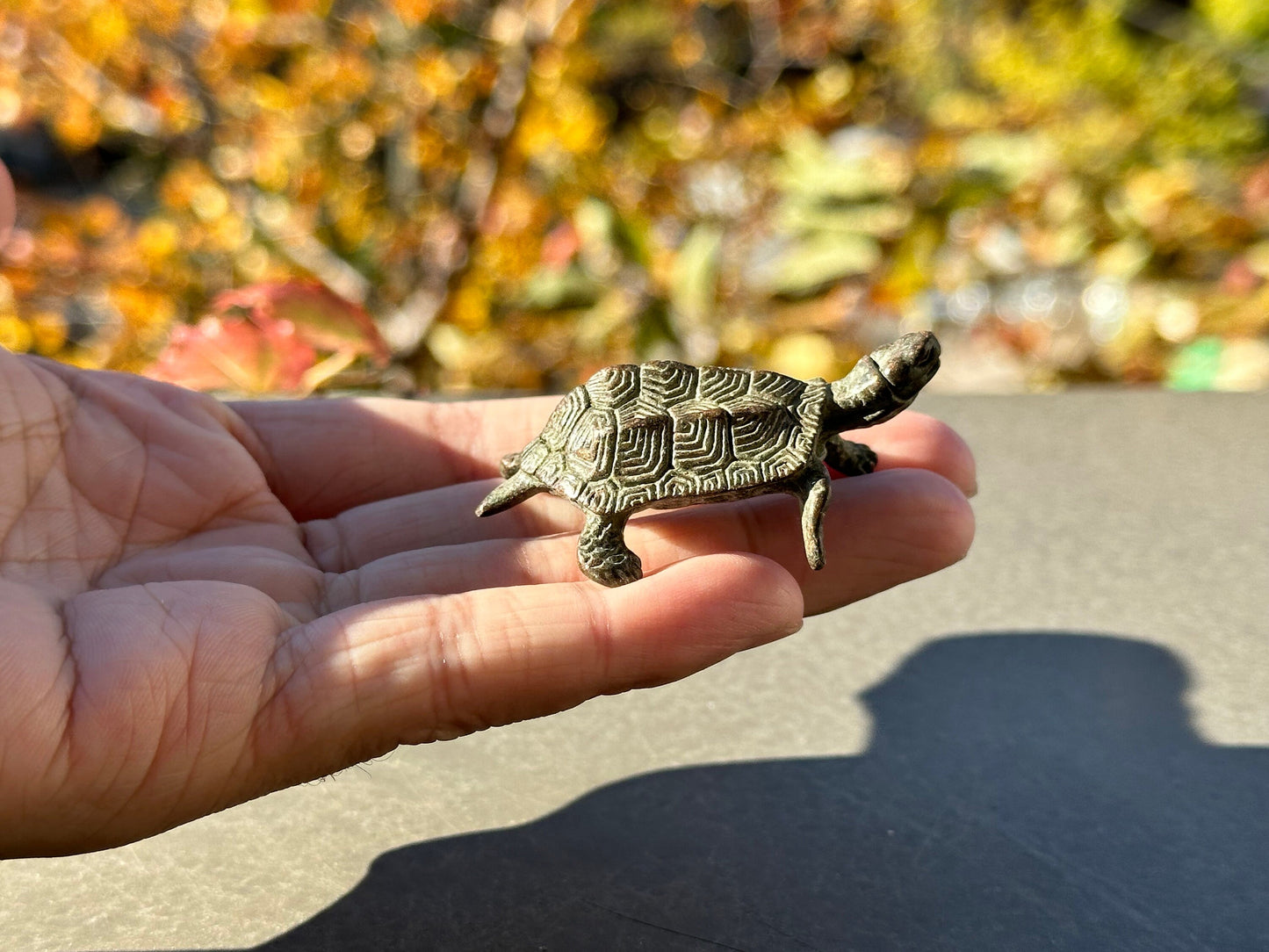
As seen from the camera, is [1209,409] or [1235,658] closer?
[1235,658]

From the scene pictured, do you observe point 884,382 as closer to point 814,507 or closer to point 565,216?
point 814,507

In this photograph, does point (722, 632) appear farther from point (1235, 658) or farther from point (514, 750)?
point (1235, 658)

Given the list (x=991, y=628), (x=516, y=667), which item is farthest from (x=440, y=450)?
(x=991, y=628)

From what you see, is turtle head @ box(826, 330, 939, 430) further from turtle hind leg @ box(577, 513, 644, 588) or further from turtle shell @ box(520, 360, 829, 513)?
turtle hind leg @ box(577, 513, 644, 588)

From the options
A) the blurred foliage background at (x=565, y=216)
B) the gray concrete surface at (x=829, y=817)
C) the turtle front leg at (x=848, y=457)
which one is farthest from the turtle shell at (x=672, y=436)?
the blurred foliage background at (x=565, y=216)

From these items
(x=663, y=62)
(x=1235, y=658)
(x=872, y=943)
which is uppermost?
(x=663, y=62)

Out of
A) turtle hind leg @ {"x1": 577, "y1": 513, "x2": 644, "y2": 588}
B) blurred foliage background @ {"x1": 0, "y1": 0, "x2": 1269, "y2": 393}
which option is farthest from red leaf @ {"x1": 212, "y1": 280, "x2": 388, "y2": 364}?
turtle hind leg @ {"x1": 577, "y1": 513, "x2": 644, "y2": 588}

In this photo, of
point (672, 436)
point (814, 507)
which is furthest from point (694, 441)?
point (814, 507)

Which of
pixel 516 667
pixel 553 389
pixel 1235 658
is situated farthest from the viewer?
pixel 553 389
